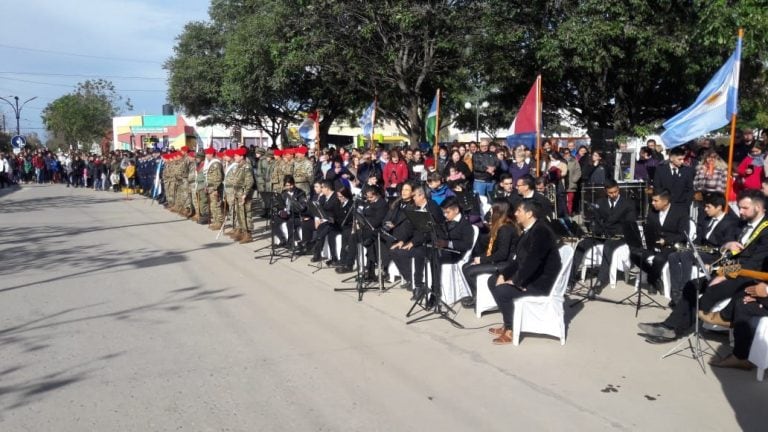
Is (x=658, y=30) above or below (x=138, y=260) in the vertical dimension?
above

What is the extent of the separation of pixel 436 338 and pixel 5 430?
3.89 m

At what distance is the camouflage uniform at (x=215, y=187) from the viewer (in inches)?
588

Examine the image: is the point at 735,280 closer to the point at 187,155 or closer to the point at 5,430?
the point at 5,430

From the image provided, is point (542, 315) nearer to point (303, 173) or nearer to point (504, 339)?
point (504, 339)

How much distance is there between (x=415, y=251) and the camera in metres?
8.53

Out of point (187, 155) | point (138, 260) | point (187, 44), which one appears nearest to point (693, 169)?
point (138, 260)

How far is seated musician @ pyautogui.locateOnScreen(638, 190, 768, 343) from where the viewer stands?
233 inches

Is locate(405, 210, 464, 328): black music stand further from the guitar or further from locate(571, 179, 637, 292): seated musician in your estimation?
the guitar

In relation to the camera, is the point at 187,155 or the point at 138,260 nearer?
the point at 138,260

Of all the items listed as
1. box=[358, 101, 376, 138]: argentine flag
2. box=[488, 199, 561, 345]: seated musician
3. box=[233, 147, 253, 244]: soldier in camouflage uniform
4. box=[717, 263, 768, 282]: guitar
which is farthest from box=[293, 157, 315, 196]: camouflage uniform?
box=[717, 263, 768, 282]: guitar

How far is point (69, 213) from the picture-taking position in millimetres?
19312

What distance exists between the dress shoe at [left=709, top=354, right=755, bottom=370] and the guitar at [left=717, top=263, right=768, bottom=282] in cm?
73

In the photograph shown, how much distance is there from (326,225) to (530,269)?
4904 mm

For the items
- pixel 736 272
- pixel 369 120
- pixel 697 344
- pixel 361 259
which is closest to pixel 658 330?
pixel 697 344
